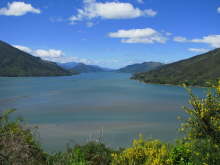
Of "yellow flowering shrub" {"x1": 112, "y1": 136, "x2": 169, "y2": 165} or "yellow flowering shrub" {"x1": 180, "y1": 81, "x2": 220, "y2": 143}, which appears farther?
"yellow flowering shrub" {"x1": 112, "y1": 136, "x2": 169, "y2": 165}

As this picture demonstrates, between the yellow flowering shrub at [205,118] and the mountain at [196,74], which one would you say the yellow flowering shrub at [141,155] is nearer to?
the yellow flowering shrub at [205,118]

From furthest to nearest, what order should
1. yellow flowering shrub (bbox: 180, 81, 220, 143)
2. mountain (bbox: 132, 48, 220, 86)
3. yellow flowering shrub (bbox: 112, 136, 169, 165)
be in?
1. mountain (bbox: 132, 48, 220, 86)
2. yellow flowering shrub (bbox: 112, 136, 169, 165)
3. yellow flowering shrub (bbox: 180, 81, 220, 143)

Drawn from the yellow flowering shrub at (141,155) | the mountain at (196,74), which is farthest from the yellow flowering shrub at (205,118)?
the mountain at (196,74)

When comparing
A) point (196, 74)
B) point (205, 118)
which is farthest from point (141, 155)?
point (196, 74)

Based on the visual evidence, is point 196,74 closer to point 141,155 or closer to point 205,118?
point 141,155

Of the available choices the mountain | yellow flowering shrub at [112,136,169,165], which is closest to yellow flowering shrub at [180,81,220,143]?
yellow flowering shrub at [112,136,169,165]

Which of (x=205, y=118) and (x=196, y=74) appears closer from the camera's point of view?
(x=205, y=118)

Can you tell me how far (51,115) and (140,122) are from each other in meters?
16.5

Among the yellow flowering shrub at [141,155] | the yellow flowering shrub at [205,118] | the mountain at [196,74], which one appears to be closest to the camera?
the yellow flowering shrub at [205,118]

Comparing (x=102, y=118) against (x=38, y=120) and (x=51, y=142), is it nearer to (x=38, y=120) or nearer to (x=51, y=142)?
(x=38, y=120)

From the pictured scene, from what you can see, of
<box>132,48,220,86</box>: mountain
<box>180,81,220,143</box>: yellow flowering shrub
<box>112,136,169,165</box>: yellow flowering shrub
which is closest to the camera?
<box>180,81,220,143</box>: yellow flowering shrub

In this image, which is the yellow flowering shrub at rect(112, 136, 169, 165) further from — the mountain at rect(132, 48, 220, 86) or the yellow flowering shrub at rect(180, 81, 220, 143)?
the mountain at rect(132, 48, 220, 86)

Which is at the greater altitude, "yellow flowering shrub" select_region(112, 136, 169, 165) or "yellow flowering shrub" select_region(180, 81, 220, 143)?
"yellow flowering shrub" select_region(180, 81, 220, 143)

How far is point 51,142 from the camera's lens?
29797mm
